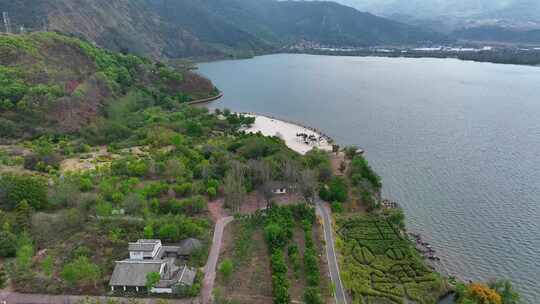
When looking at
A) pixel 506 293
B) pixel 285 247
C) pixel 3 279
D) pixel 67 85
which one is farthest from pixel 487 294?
pixel 67 85

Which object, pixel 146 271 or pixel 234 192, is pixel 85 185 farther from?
pixel 146 271

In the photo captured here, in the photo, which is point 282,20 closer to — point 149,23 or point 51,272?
point 149,23

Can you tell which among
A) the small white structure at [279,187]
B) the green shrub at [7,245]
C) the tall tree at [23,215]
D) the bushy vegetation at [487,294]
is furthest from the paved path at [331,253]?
the tall tree at [23,215]

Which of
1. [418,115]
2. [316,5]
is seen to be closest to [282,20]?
[316,5]

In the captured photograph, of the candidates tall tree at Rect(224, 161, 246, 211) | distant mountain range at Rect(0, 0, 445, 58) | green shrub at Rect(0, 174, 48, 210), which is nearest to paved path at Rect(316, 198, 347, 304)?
tall tree at Rect(224, 161, 246, 211)

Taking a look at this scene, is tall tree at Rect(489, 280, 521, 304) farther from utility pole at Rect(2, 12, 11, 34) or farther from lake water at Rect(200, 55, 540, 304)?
utility pole at Rect(2, 12, 11, 34)

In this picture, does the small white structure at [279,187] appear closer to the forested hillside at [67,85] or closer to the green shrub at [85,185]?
the green shrub at [85,185]
